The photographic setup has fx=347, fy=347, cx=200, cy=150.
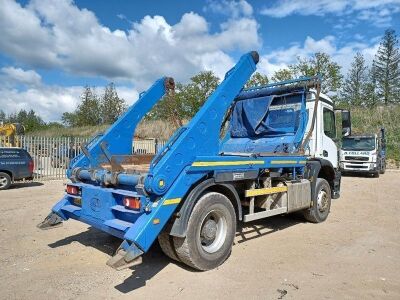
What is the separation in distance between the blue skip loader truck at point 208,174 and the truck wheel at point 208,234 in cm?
1

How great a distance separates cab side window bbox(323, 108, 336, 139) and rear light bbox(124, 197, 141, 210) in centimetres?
530

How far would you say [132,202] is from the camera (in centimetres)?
416

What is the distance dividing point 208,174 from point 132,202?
1041 mm

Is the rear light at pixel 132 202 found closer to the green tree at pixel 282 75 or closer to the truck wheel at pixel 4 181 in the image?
the truck wheel at pixel 4 181

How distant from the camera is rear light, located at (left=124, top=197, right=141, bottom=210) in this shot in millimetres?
4074

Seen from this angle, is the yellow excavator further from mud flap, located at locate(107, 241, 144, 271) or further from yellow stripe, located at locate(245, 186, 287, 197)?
mud flap, located at locate(107, 241, 144, 271)

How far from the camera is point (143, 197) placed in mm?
4027

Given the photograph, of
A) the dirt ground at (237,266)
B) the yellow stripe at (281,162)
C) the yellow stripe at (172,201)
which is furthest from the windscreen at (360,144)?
the yellow stripe at (172,201)

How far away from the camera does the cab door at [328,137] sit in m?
7.74

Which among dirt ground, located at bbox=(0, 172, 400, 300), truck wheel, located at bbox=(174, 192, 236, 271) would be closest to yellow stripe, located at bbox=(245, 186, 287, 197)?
truck wheel, located at bbox=(174, 192, 236, 271)

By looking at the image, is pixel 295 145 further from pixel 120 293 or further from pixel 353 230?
pixel 120 293

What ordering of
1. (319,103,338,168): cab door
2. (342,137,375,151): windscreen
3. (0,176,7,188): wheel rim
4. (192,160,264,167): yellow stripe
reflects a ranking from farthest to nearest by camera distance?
(342,137,375,151): windscreen → (0,176,7,188): wheel rim → (319,103,338,168): cab door → (192,160,264,167): yellow stripe

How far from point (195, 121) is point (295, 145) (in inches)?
124

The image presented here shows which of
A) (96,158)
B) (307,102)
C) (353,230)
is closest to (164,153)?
(96,158)
